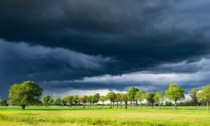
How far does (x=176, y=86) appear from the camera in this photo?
529ft

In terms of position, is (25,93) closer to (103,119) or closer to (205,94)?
(205,94)

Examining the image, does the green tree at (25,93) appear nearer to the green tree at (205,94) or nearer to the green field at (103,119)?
the green field at (103,119)

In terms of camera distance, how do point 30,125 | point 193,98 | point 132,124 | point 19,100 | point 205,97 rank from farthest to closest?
point 193,98 < point 19,100 < point 205,97 < point 132,124 < point 30,125

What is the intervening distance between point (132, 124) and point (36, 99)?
120 meters

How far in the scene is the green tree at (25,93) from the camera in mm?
156375

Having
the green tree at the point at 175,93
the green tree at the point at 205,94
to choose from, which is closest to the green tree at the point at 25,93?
the green tree at the point at 175,93

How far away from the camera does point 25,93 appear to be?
15775cm

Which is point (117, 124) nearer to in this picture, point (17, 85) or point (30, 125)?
point (30, 125)

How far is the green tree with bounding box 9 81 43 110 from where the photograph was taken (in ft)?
513

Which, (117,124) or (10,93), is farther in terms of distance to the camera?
(10,93)

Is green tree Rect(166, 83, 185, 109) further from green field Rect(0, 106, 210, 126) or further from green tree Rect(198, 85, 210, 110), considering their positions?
green field Rect(0, 106, 210, 126)

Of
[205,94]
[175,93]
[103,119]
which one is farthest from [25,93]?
[103,119]

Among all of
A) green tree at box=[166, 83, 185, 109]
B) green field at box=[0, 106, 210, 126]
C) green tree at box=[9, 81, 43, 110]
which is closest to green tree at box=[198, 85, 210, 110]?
green tree at box=[166, 83, 185, 109]

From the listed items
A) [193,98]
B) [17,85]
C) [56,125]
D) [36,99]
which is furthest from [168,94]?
[56,125]
